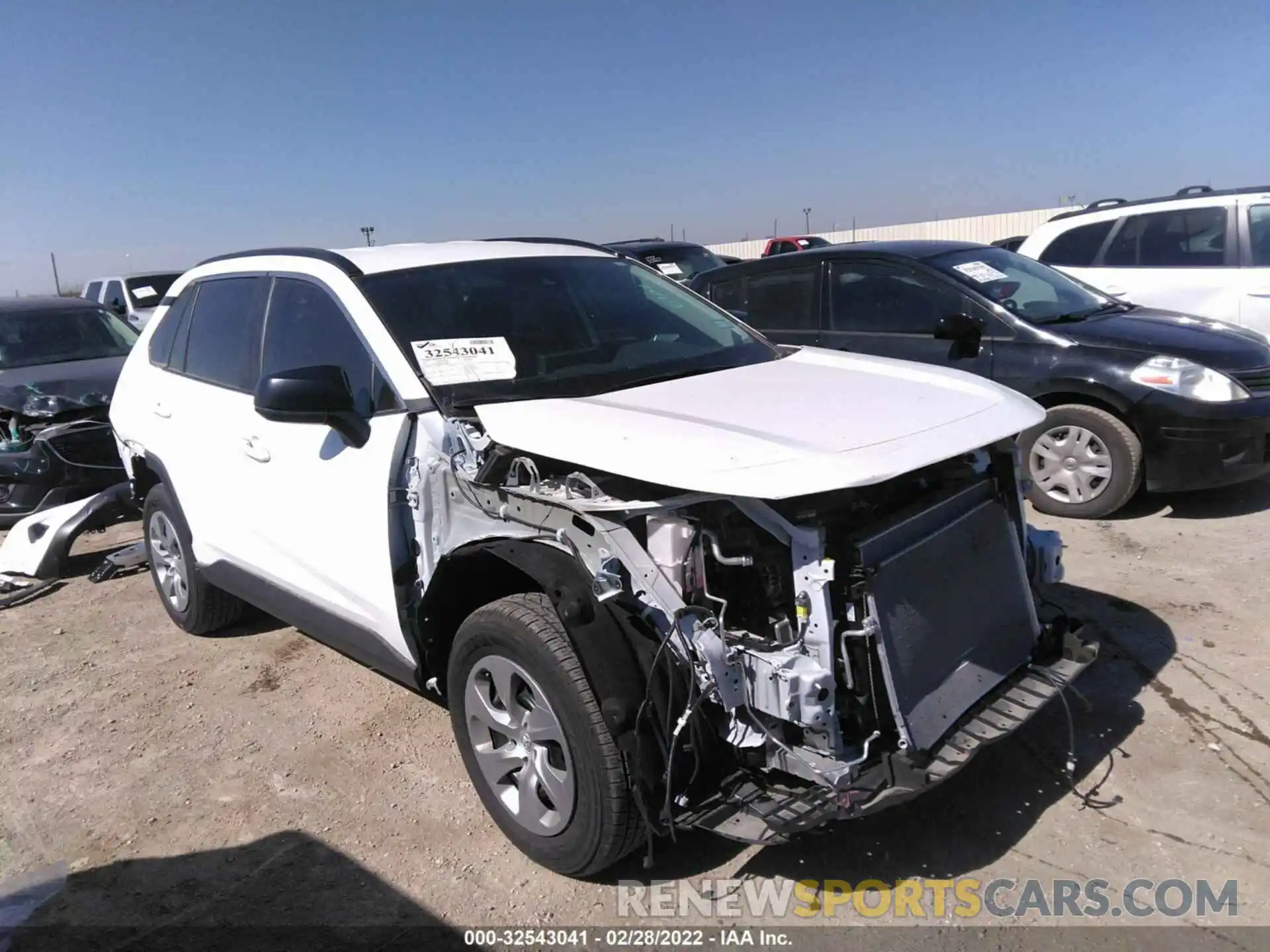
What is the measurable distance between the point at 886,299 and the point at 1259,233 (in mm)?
3567

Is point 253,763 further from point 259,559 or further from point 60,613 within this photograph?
point 60,613

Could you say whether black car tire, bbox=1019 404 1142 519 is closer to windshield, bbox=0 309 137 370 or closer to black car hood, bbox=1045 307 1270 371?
black car hood, bbox=1045 307 1270 371

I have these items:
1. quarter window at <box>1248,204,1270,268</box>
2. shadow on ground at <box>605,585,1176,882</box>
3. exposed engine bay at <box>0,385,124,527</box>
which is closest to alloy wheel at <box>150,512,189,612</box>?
exposed engine bay at <box>0,385,124,527</box>

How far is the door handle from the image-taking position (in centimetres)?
370

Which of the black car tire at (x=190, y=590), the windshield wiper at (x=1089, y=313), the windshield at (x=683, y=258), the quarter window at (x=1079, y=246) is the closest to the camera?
the black car tire at (x=190, y=590)

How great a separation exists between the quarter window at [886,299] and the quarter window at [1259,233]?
324 cm

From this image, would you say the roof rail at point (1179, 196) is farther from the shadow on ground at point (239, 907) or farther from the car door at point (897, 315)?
the shadow on ground at point (239, 907)

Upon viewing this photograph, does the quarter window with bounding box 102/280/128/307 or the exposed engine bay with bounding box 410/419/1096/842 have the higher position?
the quarter window with bounding box 102/280/128/307

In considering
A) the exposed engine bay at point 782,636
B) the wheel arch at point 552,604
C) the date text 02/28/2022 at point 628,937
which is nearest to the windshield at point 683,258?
the wheel arch at point 552,604

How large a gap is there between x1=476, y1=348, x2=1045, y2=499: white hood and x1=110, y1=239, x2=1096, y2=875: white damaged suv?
0.04 feet

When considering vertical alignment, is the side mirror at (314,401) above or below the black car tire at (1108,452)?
above

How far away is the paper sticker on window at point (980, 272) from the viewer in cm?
611

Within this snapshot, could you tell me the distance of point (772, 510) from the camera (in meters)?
2.41

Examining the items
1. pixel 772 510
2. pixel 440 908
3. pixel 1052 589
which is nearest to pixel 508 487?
pixel 772 510
